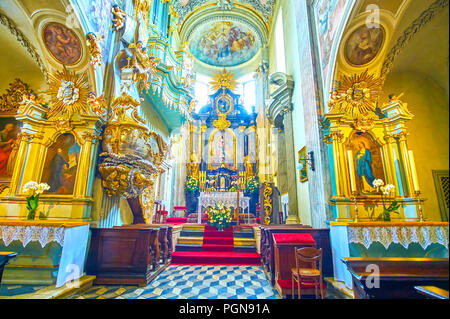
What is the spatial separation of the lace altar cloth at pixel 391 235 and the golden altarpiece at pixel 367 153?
443mm

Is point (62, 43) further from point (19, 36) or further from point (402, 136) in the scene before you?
point (402, 136)

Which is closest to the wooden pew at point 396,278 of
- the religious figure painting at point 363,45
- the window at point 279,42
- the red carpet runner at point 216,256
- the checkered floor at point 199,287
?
the checkered floor at point 199,287

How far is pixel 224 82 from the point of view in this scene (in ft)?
42.9

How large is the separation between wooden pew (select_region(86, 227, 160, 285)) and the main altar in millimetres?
6693

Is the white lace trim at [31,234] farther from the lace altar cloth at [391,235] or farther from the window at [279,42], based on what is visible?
the window at [279,42]

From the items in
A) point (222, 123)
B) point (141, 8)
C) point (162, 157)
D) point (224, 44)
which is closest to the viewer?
point (162, 157)

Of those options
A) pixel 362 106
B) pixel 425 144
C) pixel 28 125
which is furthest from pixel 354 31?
pixel 28 125

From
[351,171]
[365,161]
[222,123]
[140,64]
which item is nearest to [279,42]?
[222,123]

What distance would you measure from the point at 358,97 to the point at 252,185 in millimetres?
7151

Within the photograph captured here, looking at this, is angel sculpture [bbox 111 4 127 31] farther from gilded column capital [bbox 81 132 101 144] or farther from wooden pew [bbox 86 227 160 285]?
wooden pew [bbox 86 227 160 285]

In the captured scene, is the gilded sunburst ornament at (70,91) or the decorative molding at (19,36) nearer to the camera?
the decorative molding at (19,36)

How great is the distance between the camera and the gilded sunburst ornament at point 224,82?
42.6 feet

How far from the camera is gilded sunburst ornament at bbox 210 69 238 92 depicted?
1298 centimetres

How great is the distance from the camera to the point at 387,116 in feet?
13.8
